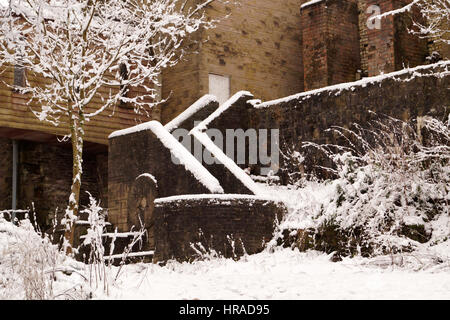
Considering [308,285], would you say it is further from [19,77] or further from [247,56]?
[247,56]

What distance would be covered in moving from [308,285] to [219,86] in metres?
15.6

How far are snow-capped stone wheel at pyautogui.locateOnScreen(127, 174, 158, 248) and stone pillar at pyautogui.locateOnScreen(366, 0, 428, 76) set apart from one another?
25.4ft

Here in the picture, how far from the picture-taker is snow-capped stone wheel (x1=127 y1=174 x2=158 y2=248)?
1349 centimetres

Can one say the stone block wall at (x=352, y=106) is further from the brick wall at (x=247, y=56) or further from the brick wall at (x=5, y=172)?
the brick wall at (x=5, y=172)

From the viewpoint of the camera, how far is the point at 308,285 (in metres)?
5.58

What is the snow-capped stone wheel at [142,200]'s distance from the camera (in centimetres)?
1349

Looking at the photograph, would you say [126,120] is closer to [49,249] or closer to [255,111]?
[255,111]

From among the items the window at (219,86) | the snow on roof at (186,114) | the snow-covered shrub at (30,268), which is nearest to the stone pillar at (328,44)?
the window at (219,86)

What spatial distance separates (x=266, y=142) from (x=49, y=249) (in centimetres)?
1074

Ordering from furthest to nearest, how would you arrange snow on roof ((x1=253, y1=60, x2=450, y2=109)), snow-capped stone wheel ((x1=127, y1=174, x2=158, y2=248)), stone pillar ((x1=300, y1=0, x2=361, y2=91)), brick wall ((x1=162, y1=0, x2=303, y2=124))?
brick wall ((x1=162, y1=0, x2=303, y2=124))
stone pillar ((x1=300, y1=0, x2=361, y2=91))
snow-capped stone wheel ((x1=127, y1=174, x2=158, y2=248))
snow on roof ((x1=253, y1=60, x2=450, y2=109))

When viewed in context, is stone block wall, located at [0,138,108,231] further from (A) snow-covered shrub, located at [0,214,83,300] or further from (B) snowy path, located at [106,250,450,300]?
(B) snowy path, located at [106,250,450,300]

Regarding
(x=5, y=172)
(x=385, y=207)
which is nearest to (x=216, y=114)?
(x=5, y=172)

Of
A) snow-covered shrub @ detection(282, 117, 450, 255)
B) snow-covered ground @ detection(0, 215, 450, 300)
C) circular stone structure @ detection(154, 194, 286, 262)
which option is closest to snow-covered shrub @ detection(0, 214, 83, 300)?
snow-covered ground @ detection(0, 215, 450, 300)

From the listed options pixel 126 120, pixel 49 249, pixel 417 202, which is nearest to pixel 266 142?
pixel 126 120
